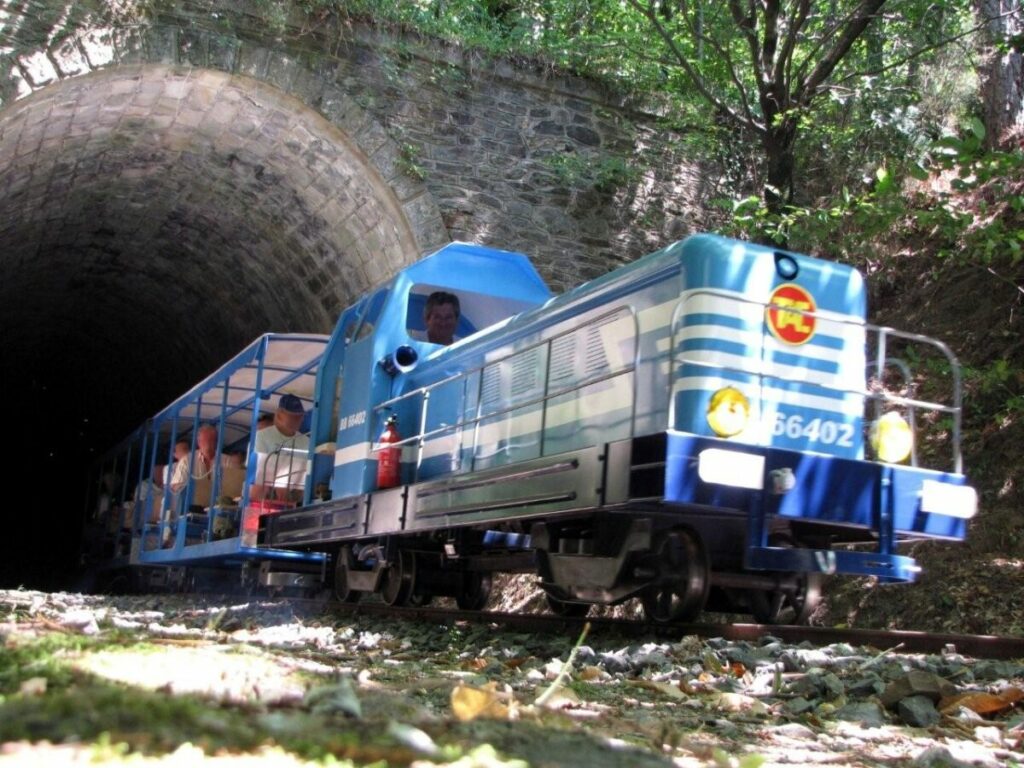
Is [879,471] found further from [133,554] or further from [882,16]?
[133,554]

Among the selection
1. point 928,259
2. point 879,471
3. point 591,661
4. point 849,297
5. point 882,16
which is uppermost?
point 882,16

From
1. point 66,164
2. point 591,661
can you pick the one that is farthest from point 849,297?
point 66,164

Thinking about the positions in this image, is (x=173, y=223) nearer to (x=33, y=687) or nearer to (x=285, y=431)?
(x=285, y=431)

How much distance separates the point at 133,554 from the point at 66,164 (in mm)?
5152

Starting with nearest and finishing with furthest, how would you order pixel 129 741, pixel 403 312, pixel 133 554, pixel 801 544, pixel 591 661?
pixel 129 741 → pixel 591 661 → pixel 801 544 → pixel 403 312 → pixel 133 554

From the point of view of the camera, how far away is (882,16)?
10328 millimetres

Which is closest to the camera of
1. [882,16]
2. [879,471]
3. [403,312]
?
[879,471]

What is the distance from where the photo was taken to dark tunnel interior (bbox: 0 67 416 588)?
11617 mm

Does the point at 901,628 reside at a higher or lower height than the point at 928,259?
lower

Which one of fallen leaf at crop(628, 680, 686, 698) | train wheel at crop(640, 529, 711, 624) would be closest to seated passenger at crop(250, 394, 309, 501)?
train wheel at crop(640, 529, 711, 624)

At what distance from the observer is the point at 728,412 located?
17.4 feet

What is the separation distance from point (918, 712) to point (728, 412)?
181cm

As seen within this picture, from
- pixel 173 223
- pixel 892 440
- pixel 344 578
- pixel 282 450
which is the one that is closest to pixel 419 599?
pixel 344 578

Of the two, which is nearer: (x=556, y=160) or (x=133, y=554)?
(x=556, y=160)
